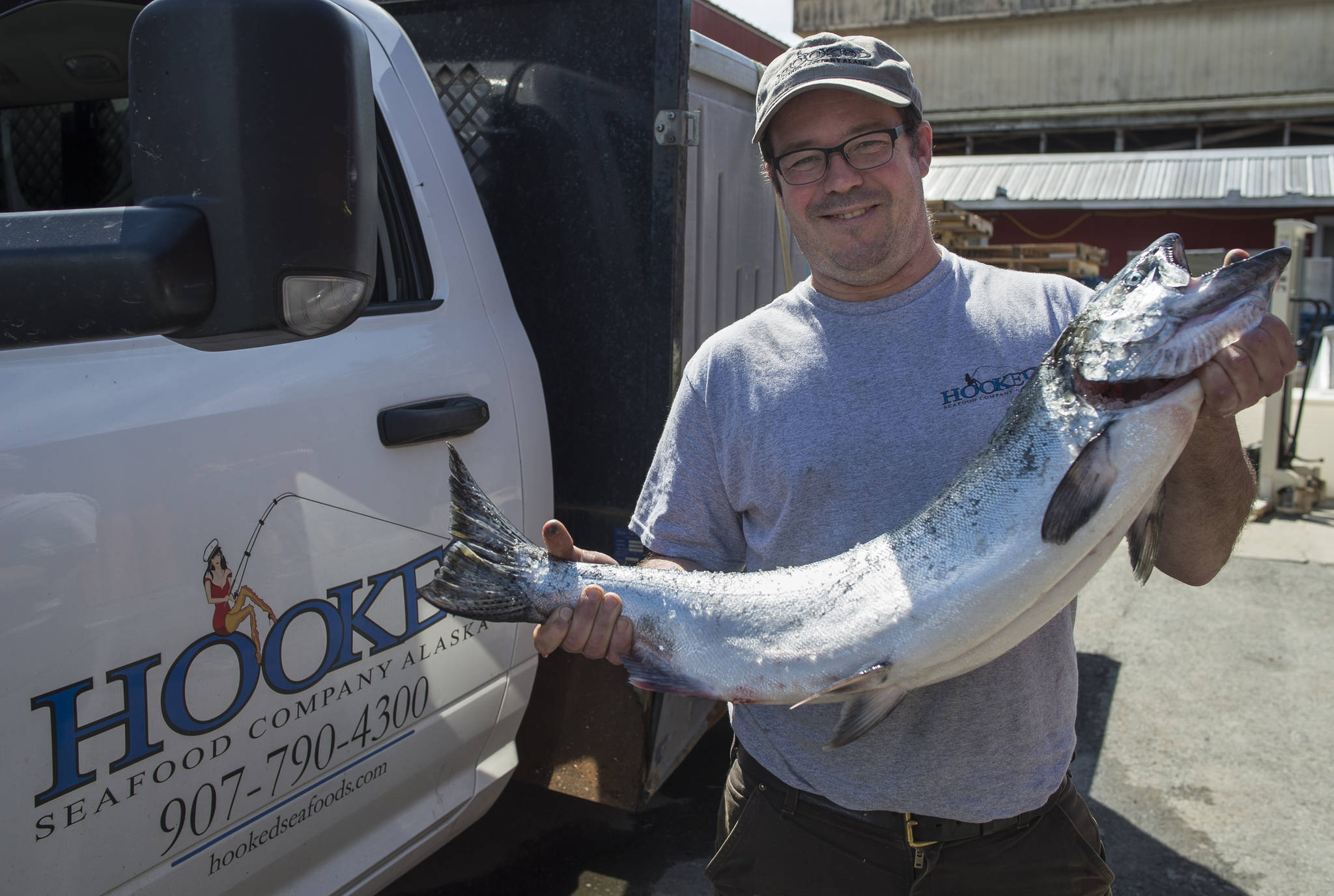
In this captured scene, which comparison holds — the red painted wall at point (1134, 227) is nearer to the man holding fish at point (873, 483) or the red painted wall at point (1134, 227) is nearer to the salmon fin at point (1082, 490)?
the man holding fish at point (873, 483)

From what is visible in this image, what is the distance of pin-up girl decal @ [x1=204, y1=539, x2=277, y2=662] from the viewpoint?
180 cm

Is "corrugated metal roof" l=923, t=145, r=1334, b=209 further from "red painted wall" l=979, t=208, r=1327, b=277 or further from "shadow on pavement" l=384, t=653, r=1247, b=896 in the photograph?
"shadow on pavement" l=384, t=653, r=1247, b=896

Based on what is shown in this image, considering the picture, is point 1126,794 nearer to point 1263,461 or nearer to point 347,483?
point 347,483

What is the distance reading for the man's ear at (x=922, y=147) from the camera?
6.95ft

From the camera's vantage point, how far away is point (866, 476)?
189cm

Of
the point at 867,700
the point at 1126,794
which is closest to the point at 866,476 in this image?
the point at 867,700

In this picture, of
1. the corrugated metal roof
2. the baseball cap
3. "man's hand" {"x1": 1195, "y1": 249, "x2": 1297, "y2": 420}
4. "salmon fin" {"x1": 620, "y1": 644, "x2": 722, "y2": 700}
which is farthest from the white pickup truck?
the corrugated metal roof

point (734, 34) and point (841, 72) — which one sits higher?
point (734, 34)

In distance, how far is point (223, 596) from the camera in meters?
1.82

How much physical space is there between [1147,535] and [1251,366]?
1.13 feet

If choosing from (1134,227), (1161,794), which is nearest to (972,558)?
(1161,794)

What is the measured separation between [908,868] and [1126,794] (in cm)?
261

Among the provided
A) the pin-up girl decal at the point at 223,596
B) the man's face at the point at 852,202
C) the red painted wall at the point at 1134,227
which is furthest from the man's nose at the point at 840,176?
the red painted wall at the point at 1134,227

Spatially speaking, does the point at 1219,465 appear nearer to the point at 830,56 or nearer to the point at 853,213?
the point at 853,213
